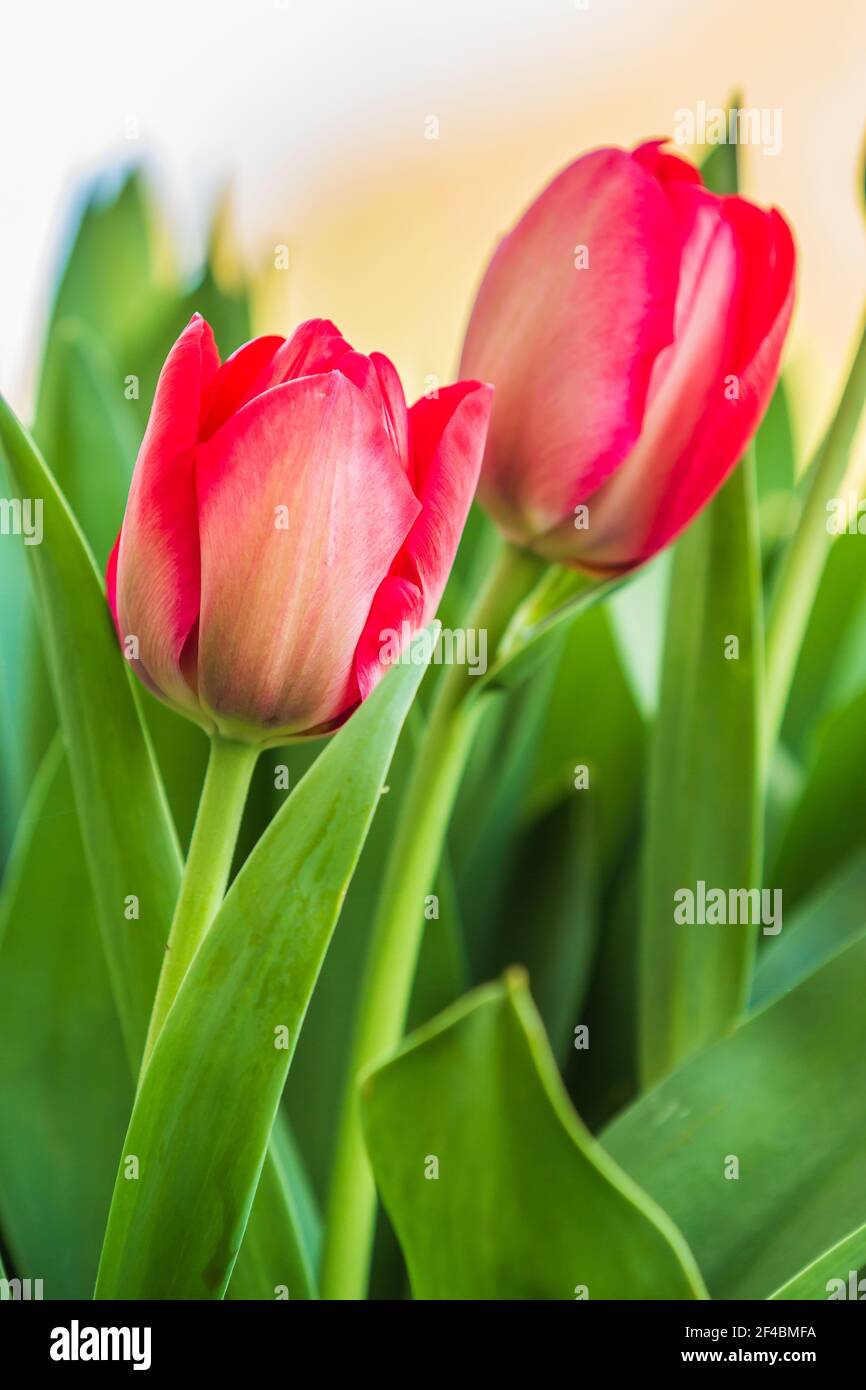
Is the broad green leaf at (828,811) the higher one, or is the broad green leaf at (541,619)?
the broad green leaf at (541,619)

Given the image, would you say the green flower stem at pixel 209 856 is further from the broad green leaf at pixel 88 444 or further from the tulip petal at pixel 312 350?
the broad green leaf at pixel 88 444

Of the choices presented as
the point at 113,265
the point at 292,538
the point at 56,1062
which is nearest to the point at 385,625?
the point at 292,538

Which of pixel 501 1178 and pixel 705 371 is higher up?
pixel 705 371

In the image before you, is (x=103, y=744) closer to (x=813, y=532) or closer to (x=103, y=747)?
(x=103, y=747)

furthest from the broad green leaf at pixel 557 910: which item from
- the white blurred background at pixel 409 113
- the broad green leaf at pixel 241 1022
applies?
the white blurred background at pixel 409 113

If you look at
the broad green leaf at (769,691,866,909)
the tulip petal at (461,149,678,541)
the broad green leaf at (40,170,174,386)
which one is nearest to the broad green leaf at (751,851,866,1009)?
the broad green leaf at (769,691,866,909)
